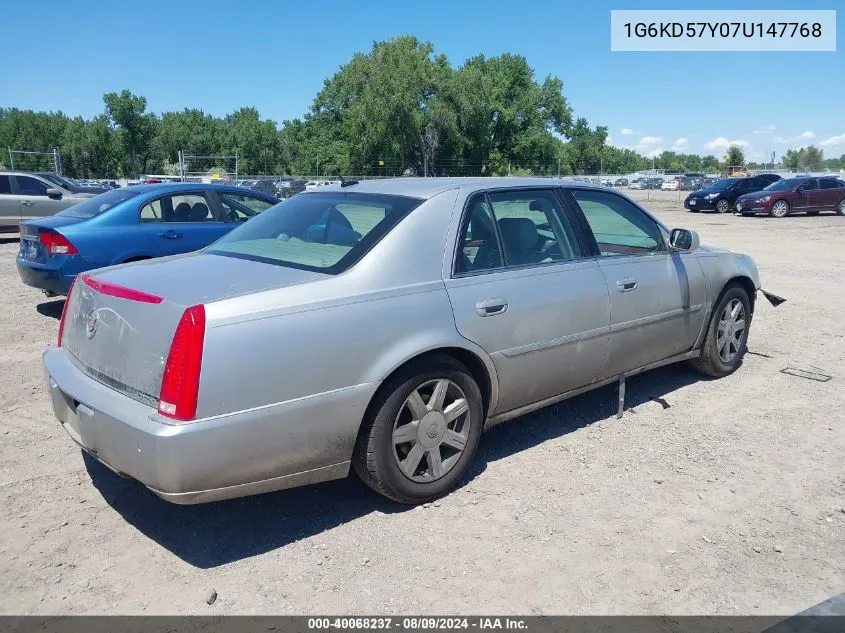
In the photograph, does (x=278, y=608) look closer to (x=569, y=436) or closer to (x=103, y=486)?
(x=103, y=486)

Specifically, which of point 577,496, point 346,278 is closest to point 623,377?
point 577,496

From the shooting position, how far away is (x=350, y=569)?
2969mm

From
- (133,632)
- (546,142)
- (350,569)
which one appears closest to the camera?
(133,632)

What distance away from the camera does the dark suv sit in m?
29.8

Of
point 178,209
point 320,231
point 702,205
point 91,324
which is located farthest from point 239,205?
point 702,205

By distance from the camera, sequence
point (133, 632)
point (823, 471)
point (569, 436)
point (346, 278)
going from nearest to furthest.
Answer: point (133, 632)
point (346, 278)
point (823, 471)
point (569, 436)

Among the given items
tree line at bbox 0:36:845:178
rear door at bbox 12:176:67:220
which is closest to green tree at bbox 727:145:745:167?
tree line at bbox 0:36:845:178

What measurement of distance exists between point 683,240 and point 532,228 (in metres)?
1.44

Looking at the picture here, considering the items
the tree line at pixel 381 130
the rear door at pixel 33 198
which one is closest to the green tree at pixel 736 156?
the tree line at pixel 381 130

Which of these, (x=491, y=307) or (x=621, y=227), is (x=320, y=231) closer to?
(x=491, y=307)

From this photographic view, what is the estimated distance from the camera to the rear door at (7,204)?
15594mm

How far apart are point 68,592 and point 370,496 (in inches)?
58.4

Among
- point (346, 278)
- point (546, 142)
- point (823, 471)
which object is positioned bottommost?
point (823, 471)

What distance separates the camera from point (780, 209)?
2648 cm
